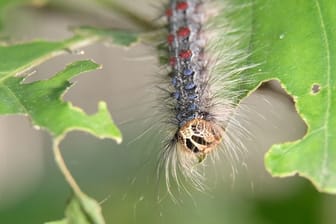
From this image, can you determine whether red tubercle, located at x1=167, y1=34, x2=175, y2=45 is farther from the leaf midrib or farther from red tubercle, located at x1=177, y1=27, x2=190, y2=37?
the leaf midrib

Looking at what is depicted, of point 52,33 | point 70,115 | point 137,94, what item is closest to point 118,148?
point 137,94

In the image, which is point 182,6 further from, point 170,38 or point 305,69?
point 305,69

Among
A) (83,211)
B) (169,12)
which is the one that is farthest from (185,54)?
(83,211)

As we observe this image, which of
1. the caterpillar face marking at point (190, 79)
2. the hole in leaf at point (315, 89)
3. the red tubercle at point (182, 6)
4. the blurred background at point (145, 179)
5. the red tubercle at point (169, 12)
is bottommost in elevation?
the blurred background at point (145, 179)

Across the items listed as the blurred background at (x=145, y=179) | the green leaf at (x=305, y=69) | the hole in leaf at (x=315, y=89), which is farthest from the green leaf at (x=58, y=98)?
the hole in leaf at (x=315, y=89)

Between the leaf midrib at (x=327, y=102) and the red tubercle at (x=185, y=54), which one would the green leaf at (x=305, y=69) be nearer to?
the leaf midrib at (x=327, y=102)

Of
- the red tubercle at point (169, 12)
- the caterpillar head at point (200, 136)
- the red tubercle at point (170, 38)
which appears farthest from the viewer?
the red tubercle at point (169, 12)

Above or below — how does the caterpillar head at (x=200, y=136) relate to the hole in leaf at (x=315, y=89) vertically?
below
